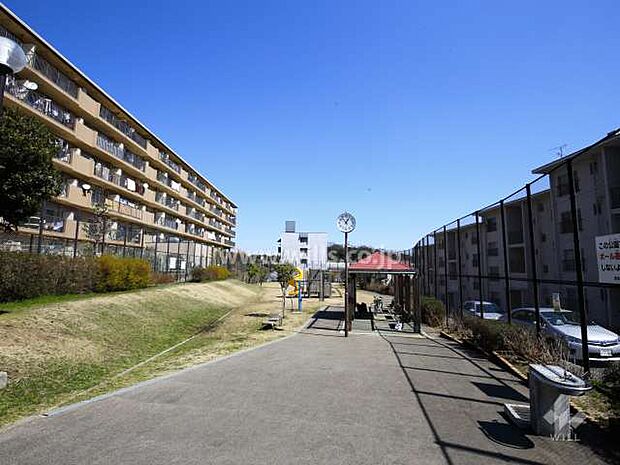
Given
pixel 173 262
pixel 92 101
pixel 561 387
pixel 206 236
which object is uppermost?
pixel 92 101

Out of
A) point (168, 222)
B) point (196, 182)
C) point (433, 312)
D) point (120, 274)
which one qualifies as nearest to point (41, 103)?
point (120, 274)

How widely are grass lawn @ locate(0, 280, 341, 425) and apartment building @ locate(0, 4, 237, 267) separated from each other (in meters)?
4.10

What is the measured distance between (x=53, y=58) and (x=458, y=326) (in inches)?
1159

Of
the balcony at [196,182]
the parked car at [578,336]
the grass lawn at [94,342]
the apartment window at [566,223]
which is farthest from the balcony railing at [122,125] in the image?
the parked car at [578,336]

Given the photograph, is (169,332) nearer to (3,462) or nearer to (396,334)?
(396,334)

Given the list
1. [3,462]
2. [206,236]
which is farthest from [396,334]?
[206,236]

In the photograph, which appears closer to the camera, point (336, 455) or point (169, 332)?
point (336, 455)

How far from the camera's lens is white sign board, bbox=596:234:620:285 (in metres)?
5.38

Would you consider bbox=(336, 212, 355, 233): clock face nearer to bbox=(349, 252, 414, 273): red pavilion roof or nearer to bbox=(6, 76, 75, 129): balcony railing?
bbox=(349, 252, 414, 273): red pavilion roof

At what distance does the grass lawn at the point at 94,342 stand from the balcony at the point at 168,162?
31.4m

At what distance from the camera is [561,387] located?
4086mm

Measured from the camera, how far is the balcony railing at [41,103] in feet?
71.1

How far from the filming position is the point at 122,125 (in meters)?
34.5

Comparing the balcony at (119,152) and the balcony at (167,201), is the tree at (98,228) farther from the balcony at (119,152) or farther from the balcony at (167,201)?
the balcony at (167,201)
